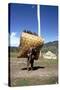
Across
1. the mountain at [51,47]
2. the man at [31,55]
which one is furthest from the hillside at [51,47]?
the man at [31,55]

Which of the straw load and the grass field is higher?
the straw load

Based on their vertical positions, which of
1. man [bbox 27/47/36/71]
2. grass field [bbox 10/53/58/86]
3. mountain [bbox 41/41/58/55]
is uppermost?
mountain [bbox 41/41/58/55]

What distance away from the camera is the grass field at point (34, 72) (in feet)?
9.28

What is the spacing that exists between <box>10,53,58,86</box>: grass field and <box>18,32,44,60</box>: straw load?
8 cm

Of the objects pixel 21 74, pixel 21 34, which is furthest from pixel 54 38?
pixel 21 74

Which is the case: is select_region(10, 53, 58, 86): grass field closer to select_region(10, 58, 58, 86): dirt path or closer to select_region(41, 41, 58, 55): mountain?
select_region(10, 58, 58, 86): dirt path

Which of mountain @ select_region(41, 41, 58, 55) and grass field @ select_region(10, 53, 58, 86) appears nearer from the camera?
grass field @ select_region(10, 53, 58, 86)

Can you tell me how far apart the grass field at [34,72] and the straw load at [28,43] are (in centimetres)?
8

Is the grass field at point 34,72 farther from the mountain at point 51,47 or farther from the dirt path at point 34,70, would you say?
the mountain at point 51,47

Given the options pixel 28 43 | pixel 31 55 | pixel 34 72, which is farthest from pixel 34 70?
pixel 28 43

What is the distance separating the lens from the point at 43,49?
2943 millimetres

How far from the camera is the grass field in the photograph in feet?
9.28

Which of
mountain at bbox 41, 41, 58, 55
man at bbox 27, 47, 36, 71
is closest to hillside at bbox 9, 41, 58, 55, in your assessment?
mountain at bbox 41, 41, 58, 55

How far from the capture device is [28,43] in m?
2.90
